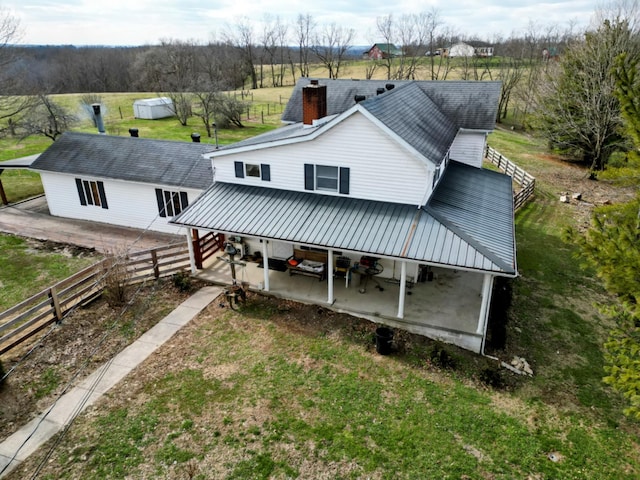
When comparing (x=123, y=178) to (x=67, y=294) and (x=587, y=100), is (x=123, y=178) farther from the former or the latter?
(x=587, y=100)

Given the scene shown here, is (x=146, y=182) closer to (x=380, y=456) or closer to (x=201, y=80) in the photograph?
(x=380, y=456)

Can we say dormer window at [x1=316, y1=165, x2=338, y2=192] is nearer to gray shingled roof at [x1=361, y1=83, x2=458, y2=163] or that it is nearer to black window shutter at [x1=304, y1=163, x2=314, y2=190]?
black window shutter at [x1=304, y1=163, x2=314, y2=190]

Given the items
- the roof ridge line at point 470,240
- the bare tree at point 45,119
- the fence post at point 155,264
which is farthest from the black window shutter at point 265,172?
the bare tree at point 45,119

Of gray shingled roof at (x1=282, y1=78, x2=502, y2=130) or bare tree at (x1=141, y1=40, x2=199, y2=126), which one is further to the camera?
bare tree at (x1=141, y1=40, x2=199, y2=126)

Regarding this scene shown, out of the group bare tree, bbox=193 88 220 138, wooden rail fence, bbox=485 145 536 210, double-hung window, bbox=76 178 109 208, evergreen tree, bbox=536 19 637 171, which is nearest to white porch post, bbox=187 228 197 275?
double-hung window, bbox=76 178 109 208

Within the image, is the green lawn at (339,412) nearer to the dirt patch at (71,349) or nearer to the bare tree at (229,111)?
the dirt patch at (71,349)

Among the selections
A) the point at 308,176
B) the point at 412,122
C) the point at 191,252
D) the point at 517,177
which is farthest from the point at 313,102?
the point at 517,177
